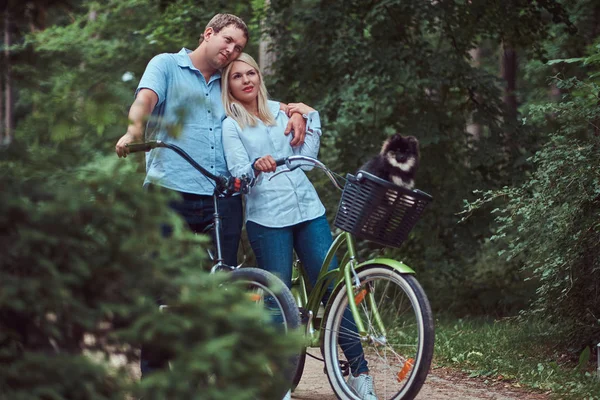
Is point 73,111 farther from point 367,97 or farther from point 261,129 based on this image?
point 367,97

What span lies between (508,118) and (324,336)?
5813 mm

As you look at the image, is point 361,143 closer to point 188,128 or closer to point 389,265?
point 188,128

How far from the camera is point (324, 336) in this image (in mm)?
4695

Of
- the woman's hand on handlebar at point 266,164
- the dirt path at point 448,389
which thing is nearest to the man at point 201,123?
the woman's hand on handlebar at point 266,164

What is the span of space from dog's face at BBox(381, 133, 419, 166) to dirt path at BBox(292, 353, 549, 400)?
1.63 meters

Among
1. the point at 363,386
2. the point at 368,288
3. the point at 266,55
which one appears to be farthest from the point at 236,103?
the point at 266,55

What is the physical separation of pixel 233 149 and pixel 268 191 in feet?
0.99

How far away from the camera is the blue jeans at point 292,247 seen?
4.88 m

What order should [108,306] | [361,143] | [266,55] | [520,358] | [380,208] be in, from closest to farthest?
[108,306], [380,208], [520,358], [361,143], [266,55]

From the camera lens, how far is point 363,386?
15.1 ft

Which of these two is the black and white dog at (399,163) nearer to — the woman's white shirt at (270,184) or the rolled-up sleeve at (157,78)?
the woman's white shirt at (270,184)

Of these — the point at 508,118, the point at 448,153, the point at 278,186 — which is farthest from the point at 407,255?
the point at 278,186

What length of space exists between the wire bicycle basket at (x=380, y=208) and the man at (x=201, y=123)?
806 millimetres

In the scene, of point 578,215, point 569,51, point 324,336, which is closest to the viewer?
point 324,336
